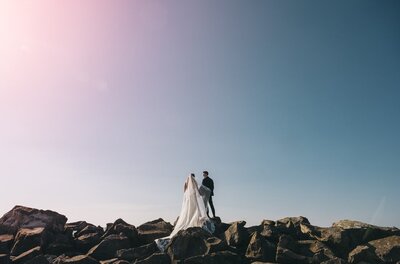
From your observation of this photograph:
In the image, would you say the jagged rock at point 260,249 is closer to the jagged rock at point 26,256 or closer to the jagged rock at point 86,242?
the jagged rock at point 86,242

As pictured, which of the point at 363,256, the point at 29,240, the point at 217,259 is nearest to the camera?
the point at 217,259

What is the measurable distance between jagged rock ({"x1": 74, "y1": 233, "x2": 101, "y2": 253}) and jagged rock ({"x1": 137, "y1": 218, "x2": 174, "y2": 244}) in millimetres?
2881

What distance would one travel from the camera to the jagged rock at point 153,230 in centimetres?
2286

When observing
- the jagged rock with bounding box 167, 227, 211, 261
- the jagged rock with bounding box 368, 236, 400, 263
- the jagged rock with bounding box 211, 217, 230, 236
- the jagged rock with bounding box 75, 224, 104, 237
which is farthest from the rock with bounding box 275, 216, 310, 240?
the jagged rock with bounding box 75, 224, 104, 237

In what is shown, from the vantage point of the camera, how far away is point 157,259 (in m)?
19.2

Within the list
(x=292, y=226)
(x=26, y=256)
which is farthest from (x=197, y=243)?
(x=26, y=256)

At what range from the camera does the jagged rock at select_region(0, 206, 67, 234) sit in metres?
24.4

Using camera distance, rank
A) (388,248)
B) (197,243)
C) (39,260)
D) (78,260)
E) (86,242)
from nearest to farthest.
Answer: (388,248), (78,260), (39,260), (197,243), (86,242)

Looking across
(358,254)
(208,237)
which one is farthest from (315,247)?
(208,237)

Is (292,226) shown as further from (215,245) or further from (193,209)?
(193,209)

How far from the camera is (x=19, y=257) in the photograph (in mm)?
20469

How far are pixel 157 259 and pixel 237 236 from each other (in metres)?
4.86

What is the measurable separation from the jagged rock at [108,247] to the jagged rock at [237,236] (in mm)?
6386

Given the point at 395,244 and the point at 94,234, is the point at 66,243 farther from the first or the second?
the point at 395,244
